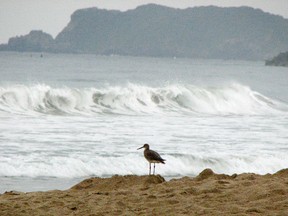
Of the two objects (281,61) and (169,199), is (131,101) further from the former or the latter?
(281,61)

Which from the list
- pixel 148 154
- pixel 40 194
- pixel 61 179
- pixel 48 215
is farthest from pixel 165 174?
pixel 48 215

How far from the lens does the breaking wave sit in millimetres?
27388

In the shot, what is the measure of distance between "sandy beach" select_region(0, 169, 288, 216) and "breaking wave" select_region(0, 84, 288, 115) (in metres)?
16.8

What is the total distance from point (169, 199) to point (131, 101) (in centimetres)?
2306

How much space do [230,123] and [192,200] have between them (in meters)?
15.9

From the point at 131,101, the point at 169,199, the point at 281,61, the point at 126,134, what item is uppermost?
the point at 169,199

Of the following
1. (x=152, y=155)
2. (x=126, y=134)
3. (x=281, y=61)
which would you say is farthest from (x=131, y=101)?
(x=281, y=61)

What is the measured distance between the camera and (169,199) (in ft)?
26.0

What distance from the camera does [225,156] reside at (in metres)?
15.1

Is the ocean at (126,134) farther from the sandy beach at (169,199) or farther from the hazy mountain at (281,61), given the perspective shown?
the hazy mountain at (281,61)

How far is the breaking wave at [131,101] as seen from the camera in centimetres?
2739

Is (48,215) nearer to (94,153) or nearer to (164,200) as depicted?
(164,200)

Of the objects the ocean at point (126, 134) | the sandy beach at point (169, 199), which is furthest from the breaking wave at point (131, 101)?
the sandy beach at point (169, 199)

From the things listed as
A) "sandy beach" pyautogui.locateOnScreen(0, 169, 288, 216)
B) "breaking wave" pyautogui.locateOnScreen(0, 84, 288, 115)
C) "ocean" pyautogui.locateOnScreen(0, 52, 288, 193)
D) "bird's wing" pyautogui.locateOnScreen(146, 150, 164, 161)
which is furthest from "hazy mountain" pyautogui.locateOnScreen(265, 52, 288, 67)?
"sandy beach" pyautogui.locateOnScreen(0, 169, 288, 216)
